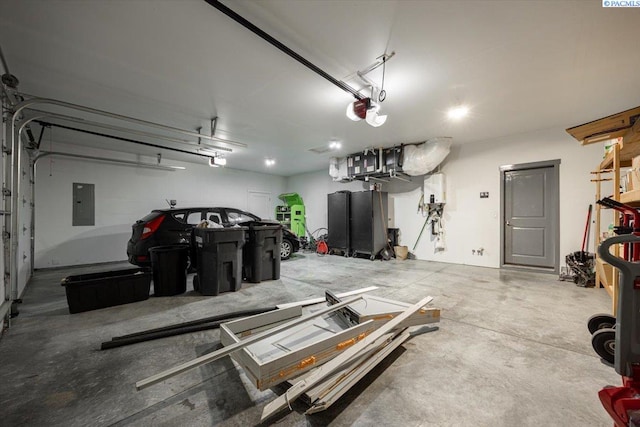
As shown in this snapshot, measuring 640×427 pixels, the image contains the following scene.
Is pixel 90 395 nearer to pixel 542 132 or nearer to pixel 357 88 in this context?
pixel 357 88

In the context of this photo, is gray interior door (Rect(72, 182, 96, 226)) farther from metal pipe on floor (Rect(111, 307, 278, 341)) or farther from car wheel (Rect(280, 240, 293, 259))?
metal pipe on floor (Rect(111, 307, 278, 341))

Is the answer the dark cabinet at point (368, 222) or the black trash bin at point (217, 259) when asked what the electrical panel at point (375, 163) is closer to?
the dark cabinet at point (368, 222)

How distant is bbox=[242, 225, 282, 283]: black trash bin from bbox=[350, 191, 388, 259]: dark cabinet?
8.97ft

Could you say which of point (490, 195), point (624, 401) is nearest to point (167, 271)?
point (624, 401)

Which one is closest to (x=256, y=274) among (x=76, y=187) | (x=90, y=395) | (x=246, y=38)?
(x=90, y=395)

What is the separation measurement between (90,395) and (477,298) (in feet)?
12.5

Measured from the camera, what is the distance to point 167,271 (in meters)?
3.22

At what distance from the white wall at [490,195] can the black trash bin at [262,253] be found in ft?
12.0

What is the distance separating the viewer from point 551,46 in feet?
7.40

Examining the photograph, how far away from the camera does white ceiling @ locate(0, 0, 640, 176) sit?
75.0 inches

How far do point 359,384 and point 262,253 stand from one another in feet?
9.10

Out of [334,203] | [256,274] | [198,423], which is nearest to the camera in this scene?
[198,423]

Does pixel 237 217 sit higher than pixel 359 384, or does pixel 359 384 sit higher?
pixel 237 217

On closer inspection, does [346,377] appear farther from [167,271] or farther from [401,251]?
[401,251]
